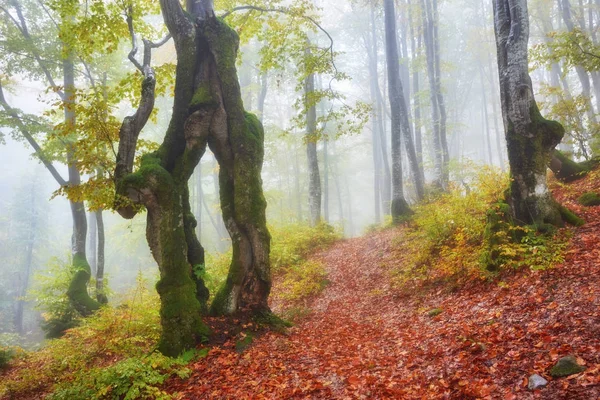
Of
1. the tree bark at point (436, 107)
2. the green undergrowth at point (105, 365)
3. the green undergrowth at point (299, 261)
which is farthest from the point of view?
the tree bark at point (436, 107)

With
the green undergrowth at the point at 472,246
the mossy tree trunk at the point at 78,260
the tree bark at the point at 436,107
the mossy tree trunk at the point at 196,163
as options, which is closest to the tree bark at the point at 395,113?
the tree bark at the point at 436,107

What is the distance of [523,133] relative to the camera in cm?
676

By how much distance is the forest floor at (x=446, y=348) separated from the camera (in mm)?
3674

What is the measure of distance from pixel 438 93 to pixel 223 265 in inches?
569

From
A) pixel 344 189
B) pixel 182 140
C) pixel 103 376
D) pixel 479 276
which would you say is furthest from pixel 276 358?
pixel 344 189

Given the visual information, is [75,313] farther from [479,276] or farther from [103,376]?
[479,276]

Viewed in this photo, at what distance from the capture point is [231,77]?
7305 mm

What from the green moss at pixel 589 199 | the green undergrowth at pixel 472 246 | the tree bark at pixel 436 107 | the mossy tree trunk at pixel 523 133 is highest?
the tree bark at pixel 436 107

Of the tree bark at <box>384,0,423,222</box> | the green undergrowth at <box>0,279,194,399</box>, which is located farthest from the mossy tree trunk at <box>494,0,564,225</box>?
the tree bark at <box>384,0,423,222</box>

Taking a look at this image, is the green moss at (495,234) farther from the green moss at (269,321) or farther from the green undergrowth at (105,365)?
the green undergrowth at (105,365)

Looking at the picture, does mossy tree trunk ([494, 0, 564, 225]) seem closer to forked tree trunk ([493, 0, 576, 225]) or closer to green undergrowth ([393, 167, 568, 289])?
forked tree trunk ([493, 0, 576, 225])

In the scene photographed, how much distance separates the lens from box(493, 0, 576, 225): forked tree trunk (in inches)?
259

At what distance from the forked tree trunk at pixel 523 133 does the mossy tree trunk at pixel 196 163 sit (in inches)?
203

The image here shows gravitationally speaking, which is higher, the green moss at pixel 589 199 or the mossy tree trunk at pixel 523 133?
the mossy tree trunk at pixel 523 133
